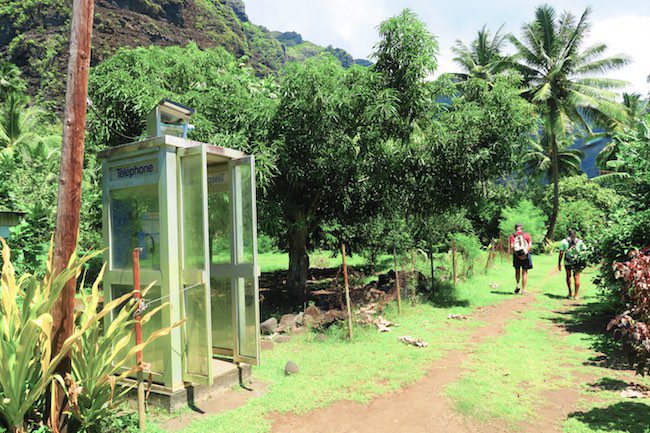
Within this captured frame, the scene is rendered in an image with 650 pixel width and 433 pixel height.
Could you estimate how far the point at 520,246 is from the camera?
12.1 metres

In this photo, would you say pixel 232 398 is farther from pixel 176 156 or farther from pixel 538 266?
pixel 538 266

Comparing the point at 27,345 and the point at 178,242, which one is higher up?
the point at 178,242

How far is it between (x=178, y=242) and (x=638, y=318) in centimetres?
460

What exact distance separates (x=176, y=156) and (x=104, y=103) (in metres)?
5.35

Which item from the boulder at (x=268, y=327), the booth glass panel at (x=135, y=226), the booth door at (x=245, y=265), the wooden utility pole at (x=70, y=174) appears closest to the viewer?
the wooden utility pole at (x=70, y=174)

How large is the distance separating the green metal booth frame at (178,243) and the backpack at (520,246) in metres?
8.63

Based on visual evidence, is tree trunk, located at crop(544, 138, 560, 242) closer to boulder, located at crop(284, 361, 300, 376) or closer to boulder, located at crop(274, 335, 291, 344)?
boulder, located at crop(274, 335, 291, 344)

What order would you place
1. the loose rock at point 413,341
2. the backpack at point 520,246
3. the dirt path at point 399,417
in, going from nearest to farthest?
the dirt path at point 399,417
the loose rock at point 413,341
the backpack at point 520,246

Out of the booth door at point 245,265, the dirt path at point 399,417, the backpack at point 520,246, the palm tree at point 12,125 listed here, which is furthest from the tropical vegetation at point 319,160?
the palm tree at point 12,125

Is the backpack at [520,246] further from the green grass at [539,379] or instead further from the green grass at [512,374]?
the green grass at [512,374]

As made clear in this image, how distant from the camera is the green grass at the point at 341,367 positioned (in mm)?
4922

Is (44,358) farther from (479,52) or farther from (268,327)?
(479,52)

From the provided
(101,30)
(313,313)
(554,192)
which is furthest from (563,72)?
(101,30)

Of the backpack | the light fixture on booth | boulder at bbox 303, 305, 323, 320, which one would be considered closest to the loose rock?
boulder at bbox 303, 305, 323, 320
